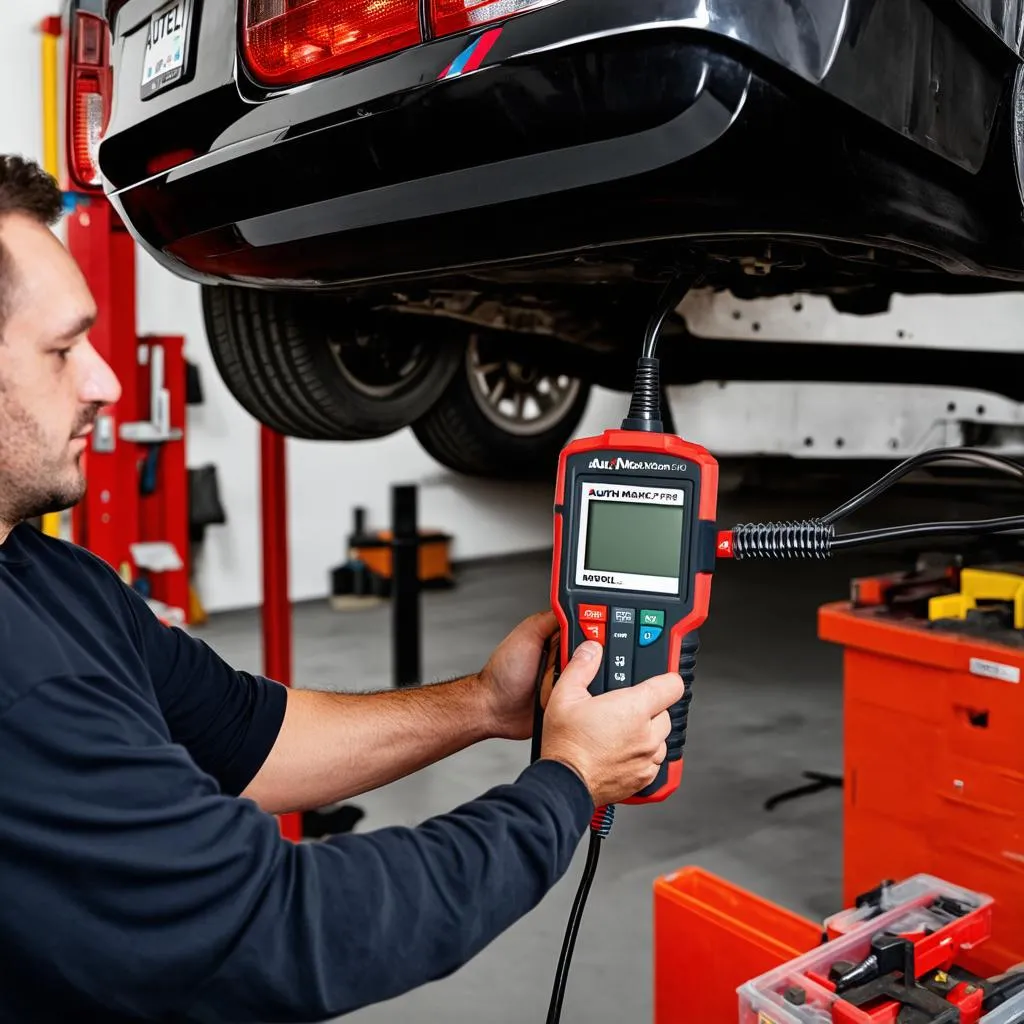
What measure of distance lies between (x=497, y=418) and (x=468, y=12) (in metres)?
1.73

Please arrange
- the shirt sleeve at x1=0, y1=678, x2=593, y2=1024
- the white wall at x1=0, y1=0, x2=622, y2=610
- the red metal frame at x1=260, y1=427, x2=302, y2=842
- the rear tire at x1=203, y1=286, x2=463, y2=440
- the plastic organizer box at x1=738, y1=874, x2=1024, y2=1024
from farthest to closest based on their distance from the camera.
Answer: the white wall at x1=0, y1=0, x2=622, y2=610, the red metal frame at x1=260, y1=427, x2=302, y2=842, the rear tire at x1=203, y1=286, x2=463, y2=440, the plastic organizer box at x1=738, y1=874, x2=1024, y2=1024, the shirt sleeve at x1=0, y1=678, x2=593, y2=1024

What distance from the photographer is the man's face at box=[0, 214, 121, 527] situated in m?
0.81

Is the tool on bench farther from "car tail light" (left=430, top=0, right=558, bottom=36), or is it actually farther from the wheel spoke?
the wheel spoke

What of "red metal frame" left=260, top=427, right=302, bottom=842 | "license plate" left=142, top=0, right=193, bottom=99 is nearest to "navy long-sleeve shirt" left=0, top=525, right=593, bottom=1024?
"license plate" left=142, top=0, right=193, bottom=99

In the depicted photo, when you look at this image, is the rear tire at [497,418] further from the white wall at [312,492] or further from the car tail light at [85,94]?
the white wall at [312,492]

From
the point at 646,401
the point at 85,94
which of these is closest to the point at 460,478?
the point at 85,94

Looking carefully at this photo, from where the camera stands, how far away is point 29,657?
0.71 m

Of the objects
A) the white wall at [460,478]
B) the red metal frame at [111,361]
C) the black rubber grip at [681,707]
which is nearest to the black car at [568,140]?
the black rubber grip at [681,707]

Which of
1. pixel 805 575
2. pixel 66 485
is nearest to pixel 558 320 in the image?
pixel 66 485

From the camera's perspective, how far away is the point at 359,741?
117 cm

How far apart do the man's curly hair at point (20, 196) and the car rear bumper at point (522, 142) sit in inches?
11.1

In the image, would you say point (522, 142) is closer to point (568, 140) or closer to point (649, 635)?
point (568, 140)

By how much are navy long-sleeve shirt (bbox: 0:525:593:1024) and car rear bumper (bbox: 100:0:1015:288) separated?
51 cm

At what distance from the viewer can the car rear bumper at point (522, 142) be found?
2.73 feet
